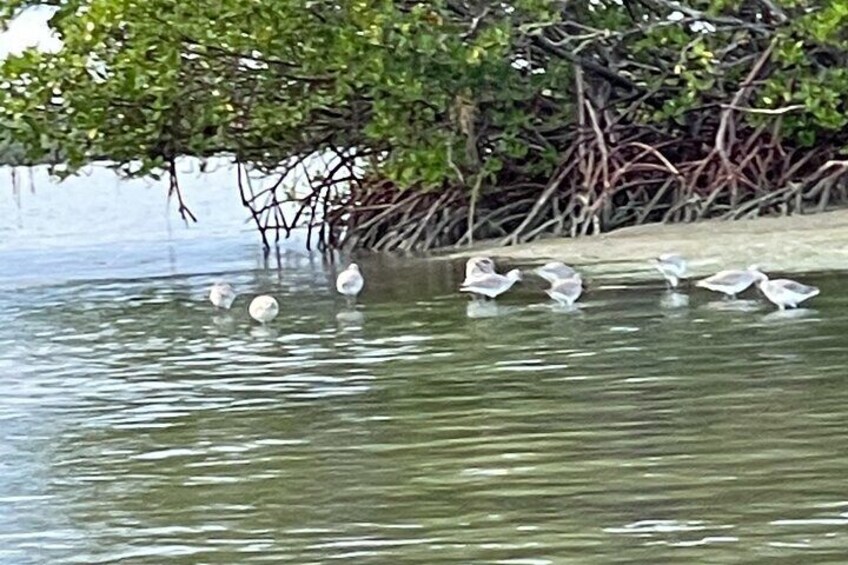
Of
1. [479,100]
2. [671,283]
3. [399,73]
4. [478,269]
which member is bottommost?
[671,283]

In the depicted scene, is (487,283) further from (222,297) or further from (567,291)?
(222,297)

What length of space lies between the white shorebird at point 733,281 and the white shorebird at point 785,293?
42 cm

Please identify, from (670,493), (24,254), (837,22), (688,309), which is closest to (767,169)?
(837,22)

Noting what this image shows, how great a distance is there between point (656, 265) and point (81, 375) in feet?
12.9

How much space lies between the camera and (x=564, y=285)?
11500mm

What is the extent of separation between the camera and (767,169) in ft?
53.0

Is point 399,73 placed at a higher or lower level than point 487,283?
higher

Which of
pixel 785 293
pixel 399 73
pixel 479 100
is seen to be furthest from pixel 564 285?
pixel 479 100

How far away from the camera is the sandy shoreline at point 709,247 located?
A: 13125mm

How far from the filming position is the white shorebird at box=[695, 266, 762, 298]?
Answer: 36.9 ft

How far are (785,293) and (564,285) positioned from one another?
4.32ft

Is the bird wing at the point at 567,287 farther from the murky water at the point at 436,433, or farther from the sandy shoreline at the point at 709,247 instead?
the sandy shoreline at the point at 709,247

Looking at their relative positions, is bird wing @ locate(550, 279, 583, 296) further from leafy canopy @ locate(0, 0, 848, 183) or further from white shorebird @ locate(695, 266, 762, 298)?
leafy canopy @ locate(0, 0, 848, 183)

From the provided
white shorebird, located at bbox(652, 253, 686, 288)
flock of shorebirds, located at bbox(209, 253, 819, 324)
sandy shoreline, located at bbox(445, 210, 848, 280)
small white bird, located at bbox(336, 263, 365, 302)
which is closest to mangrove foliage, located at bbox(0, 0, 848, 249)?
sandy shoreline, located at bbox(445, 210, 848, 280)
